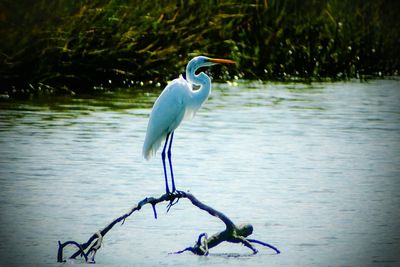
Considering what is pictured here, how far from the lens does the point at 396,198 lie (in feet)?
31.3

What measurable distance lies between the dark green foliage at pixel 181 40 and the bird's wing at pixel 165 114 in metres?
7.04

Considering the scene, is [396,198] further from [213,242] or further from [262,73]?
[262,73]

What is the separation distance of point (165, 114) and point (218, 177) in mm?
2530

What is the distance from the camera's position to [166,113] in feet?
26.5

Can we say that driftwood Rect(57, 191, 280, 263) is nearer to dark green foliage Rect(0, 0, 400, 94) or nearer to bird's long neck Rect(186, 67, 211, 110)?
bird's long neck Rect(186, 67, 211, 110)

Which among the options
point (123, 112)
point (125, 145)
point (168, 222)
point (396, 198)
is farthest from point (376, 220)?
point (123, 112)

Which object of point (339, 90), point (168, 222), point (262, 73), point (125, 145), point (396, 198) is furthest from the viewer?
point (262, 73)

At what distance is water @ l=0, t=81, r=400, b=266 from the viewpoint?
7801 millimetres

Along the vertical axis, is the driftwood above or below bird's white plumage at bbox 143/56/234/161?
below

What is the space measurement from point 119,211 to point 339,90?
9137 mm

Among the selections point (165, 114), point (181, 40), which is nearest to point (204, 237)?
point (165, 114)

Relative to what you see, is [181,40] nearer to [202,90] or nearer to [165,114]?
[202,90]

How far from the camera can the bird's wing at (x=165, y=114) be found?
8062mm

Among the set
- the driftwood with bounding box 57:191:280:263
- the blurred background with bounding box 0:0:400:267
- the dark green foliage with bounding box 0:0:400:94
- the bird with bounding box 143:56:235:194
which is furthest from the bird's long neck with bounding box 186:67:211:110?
the dark green foliage with bounding box 0:0:400:94
